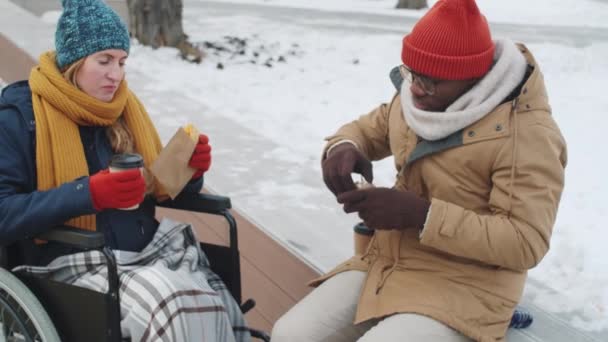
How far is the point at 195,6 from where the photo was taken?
14062mm

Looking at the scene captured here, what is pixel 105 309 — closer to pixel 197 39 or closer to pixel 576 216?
pixel 576 216

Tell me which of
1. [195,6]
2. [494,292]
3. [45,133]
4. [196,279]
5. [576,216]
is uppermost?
[45,133]

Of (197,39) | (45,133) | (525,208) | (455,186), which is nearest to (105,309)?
(45,133)

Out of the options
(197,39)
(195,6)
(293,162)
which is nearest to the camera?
(293,162)

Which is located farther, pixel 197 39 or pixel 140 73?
pixel 197 39

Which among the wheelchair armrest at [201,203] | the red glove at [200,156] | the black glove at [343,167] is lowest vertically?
the wheelchair armrest at [201,203]

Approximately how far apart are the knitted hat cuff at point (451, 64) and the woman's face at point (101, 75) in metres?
0.91

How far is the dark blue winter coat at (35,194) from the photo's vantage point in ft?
6.68

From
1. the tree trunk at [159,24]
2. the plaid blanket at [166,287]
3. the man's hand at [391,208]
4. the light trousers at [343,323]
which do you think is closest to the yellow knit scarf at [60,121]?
the plaid blanket at [166,287]

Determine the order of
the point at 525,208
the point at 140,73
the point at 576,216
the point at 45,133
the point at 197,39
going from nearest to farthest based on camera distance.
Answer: the point at 525,208, the point at 45,133, the point at 576,216, the point at 140,73, the point at 197,39

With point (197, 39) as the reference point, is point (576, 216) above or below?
above

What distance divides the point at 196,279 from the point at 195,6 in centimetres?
1244

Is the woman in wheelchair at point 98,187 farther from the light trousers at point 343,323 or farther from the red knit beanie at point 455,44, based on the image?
the red knit beanie at point 455,44

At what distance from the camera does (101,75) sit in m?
2.26
